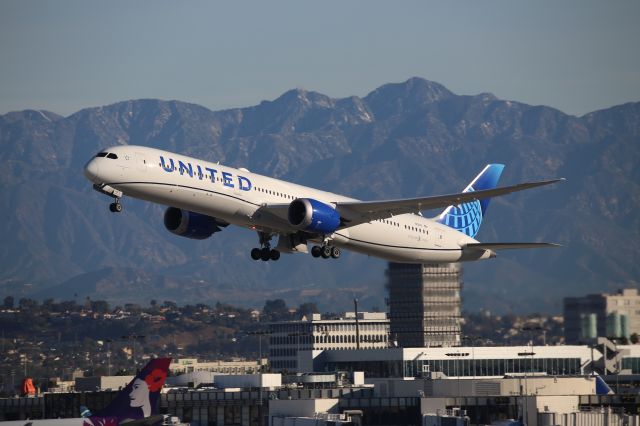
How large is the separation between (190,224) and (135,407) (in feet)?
65.2

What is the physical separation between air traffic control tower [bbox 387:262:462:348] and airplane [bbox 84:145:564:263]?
9773 cm

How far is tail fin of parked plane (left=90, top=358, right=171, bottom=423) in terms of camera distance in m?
64.6

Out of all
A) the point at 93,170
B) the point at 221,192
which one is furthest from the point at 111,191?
the point at 221,192

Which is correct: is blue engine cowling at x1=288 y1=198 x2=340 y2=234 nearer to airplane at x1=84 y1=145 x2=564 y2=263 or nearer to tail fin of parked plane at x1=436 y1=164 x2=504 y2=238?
airplane at x1=84 y1=145 x2=564 y2=263

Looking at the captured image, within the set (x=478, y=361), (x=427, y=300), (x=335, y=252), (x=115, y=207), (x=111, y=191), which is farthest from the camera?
(x=427, y=300)

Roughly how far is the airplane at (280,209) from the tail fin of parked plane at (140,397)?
10907mm

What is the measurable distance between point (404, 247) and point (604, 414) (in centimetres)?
2193

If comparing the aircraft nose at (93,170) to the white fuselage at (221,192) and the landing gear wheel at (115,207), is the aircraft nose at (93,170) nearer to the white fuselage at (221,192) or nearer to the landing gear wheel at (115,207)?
the white fuselage at (221,192)

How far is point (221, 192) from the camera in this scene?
75438 millimetres

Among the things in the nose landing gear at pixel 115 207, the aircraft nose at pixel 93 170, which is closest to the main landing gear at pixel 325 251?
the nose landing gear at pixel 115 207

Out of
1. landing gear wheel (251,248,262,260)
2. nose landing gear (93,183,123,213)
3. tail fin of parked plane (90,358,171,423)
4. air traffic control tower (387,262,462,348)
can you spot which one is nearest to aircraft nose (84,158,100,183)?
nose landing gear (93,183,123,213)

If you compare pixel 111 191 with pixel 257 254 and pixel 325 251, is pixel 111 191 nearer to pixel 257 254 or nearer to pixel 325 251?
pixel 257 254

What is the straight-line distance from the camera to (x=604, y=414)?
6969 cm

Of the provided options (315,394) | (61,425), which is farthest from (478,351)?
(61,425)
